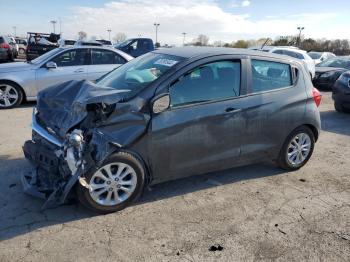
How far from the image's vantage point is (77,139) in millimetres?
3283

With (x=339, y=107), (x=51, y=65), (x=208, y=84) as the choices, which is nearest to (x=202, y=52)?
(x=208, y=84)

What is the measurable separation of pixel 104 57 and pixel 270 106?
5.77m

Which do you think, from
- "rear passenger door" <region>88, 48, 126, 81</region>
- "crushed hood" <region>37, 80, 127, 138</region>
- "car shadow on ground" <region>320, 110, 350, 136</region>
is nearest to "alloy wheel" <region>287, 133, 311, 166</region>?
"crushed hood" <region>37, 80, 127, 138</region>

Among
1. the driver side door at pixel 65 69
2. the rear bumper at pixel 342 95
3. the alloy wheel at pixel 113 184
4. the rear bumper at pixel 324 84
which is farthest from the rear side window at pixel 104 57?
the rear bumper at pixel 324 84

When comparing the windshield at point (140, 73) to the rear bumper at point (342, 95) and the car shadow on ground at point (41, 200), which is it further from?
the rear bumper at point (342, 95)

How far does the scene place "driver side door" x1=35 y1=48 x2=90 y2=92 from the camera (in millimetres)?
8312

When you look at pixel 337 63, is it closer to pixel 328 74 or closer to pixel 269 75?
pixel 328 74

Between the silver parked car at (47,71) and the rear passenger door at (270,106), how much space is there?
5376 millimetres

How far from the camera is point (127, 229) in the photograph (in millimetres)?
3398

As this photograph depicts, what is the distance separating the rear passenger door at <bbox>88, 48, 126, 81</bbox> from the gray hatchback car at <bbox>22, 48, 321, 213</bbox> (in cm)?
426

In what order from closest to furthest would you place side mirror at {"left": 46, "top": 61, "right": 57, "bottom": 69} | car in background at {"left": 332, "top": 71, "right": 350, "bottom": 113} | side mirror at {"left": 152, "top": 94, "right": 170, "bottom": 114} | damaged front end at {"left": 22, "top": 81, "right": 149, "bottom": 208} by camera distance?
1. damaged front end at {"left": 22, "top": 81, "right": 149, "bottom": 208}
2. side mirror at {"left": 152, "top": 94, "right": 170, "bottom": 114}
3. side mirror at {"left": 46, "top": 61, "right": 57, "bottom": 69}
4. car in background at {"left": 332, "top": 71, "right": 350, "bottom": 113}

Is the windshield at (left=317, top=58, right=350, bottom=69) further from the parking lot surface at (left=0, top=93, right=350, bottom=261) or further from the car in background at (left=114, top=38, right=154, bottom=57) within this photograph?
the parking lot surface at (left=0, top=93, right=350, bottom=261)

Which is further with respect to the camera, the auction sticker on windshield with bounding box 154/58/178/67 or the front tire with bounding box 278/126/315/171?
the front tire with bounding box 278/126/315/171

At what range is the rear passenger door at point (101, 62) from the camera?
881 cm
